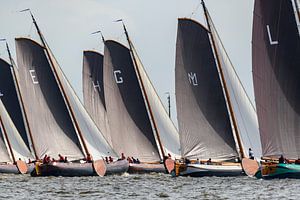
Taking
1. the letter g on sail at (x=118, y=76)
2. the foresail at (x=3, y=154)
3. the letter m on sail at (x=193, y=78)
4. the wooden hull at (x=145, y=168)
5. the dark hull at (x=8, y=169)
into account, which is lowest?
the wooden hull at (x=145, y=168)

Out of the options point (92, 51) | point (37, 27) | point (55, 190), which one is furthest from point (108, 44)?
point (55, 190)

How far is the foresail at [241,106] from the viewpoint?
315 feet

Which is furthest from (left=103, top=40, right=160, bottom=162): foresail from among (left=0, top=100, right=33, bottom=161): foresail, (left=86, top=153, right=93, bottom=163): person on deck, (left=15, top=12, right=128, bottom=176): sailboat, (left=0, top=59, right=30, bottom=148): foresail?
(left=0, top=59, right=30, bottom=148): foresail

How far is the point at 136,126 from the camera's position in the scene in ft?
360

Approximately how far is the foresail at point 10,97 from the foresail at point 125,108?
14.8 meters

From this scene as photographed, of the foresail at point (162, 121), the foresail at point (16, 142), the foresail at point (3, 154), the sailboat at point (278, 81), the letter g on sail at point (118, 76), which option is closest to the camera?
the sailboat at point (278, 81)

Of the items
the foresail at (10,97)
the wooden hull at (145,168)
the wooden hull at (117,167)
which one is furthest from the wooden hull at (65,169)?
the foresail at (10,97)

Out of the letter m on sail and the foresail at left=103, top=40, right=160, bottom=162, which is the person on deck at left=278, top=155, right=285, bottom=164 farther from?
the foresail at left=103, top=40, right=160, bottom=162

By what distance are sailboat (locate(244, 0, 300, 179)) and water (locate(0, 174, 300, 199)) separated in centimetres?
241

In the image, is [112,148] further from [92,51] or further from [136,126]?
[92,51]

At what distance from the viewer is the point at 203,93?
97312 millimetres

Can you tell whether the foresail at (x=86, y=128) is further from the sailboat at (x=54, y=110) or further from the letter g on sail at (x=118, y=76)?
the letter g on sail at (x=118, y=76)

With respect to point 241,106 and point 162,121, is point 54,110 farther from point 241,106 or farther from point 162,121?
point 241,106

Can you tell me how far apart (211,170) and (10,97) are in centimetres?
3543
